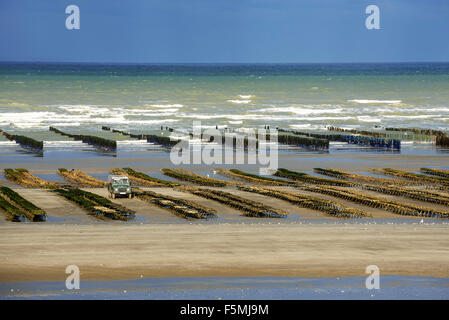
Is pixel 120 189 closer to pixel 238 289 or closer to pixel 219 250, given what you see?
pixel 219 250

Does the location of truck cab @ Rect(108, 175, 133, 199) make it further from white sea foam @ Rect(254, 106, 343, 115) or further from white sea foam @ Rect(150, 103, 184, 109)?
white sea foam @ Rect(150, 103, 184, 109)

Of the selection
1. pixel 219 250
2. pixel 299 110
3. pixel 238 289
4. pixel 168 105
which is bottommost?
pixel 238 289

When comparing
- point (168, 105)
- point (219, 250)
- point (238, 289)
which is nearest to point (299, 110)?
point (168, 105)

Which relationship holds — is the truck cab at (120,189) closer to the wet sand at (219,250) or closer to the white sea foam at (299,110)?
the wet sand at (219,250)

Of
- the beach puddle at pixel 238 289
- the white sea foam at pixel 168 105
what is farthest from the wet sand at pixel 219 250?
the white sea foam at pixel 168 105

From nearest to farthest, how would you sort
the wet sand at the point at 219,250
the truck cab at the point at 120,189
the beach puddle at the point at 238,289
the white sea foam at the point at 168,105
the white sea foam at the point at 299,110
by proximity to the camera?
the beach puddle at the point at 238,289 → the wet sand at the point at 219,250 → the truck cab at the point at 120,189 → the white sea foam at the point at 299,110 → the white sea foam at the point at 168,105

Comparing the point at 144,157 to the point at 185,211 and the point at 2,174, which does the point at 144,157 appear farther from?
the point at 185,211

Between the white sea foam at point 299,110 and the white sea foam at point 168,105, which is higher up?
the white sea foam at point 168,105

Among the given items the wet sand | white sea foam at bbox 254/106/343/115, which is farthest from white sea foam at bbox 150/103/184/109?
the wet sand
